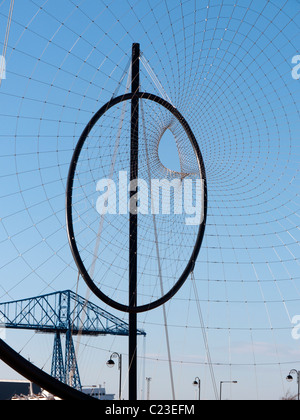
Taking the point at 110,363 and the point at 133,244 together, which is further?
the point at 110,363

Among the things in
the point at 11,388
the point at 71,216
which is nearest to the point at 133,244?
the point at 71,216

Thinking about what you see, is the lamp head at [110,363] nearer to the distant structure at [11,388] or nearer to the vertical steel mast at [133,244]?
the vertical steel mast at [133,244]

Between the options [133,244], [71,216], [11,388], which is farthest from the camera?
[11,388]

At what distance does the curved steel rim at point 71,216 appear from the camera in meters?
18.1

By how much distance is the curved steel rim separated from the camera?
59.5 feet

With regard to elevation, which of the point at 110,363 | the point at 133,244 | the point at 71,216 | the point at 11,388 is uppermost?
the point at 11,388

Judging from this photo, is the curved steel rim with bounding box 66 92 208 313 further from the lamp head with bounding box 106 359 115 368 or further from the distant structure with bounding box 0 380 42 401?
the distant structure with bounding box 0 380 42 401

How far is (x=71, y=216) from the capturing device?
18188mm

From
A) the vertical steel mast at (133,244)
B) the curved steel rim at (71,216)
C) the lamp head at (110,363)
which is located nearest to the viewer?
the curved steel rim at (71,216)

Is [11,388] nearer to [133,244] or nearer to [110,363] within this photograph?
[110,363]

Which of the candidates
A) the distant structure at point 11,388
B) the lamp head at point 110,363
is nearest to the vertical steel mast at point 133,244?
the lamp head at point 110,363

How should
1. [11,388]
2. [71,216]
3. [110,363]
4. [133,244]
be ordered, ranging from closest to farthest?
[71,216]
[133,244]
[110,363]
[11,388]

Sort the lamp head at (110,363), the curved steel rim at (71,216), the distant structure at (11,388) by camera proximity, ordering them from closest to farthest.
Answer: the curved steel rim at (71,216) < the lamp head at (110,363) < the distant structure at (11,388)
